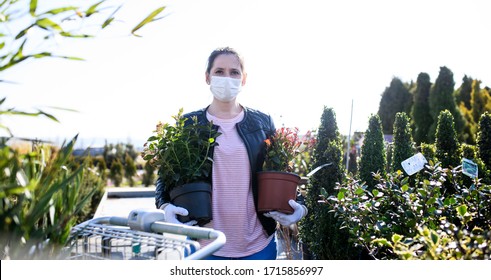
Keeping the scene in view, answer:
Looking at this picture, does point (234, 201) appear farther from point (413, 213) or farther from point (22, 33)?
point (22, 33)

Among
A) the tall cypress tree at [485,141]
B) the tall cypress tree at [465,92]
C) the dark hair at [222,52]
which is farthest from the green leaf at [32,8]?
the tall cypress tree at [465,92]

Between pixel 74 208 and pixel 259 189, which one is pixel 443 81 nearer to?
pixel 259 189

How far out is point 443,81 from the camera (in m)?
13.8

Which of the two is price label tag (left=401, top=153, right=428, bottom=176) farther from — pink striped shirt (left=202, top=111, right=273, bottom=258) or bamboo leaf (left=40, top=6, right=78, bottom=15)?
bamboo leaf (left=40, top=6, right=78, bottom=15)

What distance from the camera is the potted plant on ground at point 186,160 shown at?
2.18 m

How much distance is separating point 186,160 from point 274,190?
1.44 ft

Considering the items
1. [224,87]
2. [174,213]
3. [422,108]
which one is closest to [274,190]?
[174,213]

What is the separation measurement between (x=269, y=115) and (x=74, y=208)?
5.32 ft

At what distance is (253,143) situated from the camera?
2.36 m

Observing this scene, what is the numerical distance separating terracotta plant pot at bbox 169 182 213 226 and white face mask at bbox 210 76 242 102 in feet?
1.59

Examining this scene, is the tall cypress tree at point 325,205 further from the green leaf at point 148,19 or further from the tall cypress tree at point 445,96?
the tall cypress tree at point 445,96

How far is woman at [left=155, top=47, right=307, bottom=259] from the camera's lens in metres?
2.30

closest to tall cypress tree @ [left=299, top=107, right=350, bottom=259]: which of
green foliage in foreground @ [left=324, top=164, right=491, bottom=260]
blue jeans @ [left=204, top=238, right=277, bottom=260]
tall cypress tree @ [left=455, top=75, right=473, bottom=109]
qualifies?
blue jeans @ [left=204, top=238, right=277, bottom=260]
